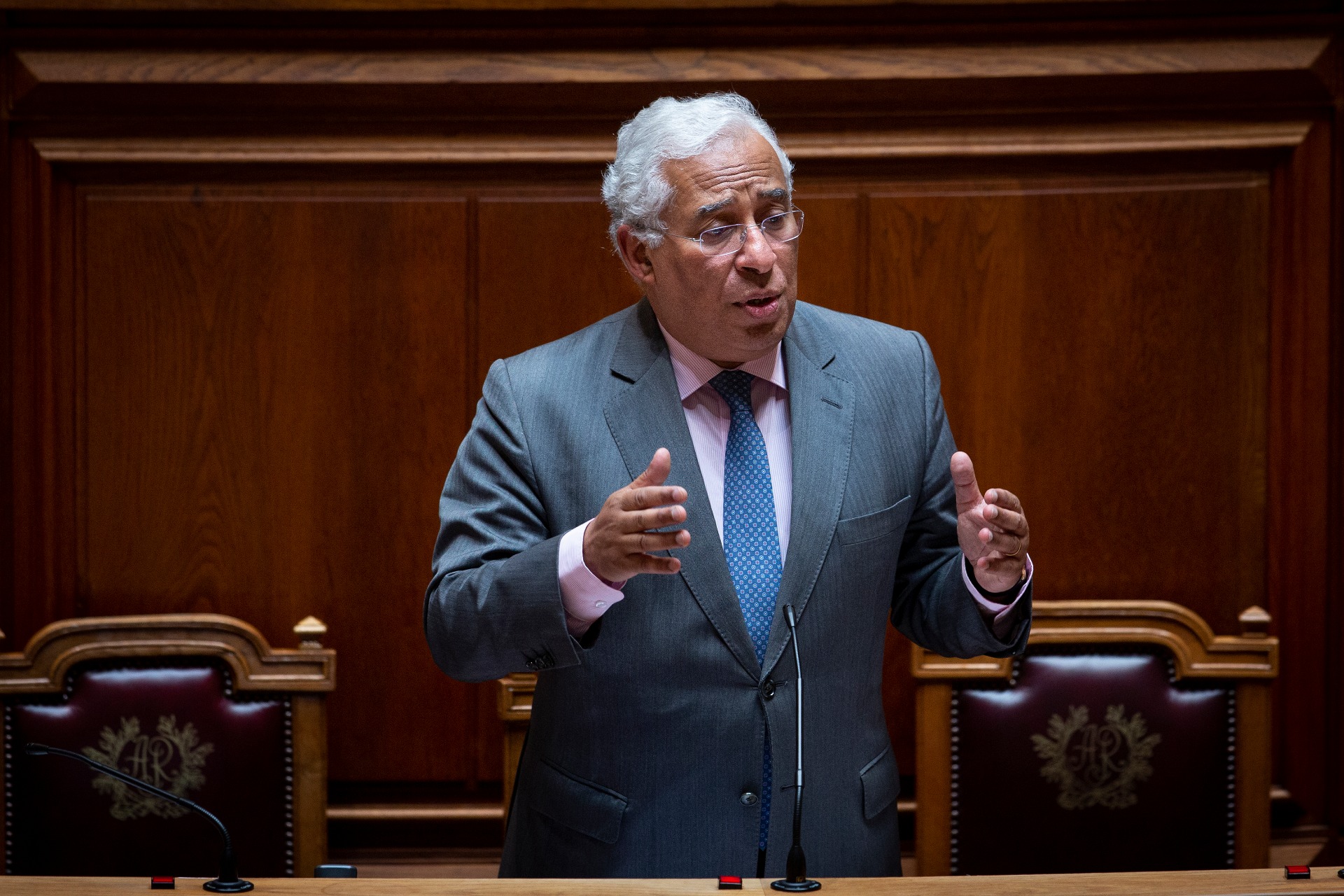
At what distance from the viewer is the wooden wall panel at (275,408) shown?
2.53 meters

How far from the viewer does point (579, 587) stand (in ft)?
4.96

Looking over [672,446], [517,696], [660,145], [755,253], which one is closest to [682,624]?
[672,446]

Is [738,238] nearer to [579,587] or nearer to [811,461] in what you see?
[811,461]

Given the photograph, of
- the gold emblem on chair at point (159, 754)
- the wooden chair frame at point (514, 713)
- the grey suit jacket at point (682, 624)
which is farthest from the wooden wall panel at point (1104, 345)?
the gold emblem on chair at point (159, 754)

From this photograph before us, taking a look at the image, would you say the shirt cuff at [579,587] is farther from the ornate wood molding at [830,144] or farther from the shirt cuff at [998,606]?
the ornate wood molding at [830,144]

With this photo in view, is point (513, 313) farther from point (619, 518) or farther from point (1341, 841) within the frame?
point (1341, 841)

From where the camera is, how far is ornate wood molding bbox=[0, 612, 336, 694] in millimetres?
2354

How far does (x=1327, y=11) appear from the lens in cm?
250

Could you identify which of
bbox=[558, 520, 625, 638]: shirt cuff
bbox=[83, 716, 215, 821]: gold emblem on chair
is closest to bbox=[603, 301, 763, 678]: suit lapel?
bbox=[558, 520, 625, 638]: shirt cuff

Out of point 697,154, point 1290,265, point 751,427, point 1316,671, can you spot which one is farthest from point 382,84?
point 1316,671

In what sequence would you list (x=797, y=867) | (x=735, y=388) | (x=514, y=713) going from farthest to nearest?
(x=514, y=713) → (x=735, y=388) → (x=797, y=867)

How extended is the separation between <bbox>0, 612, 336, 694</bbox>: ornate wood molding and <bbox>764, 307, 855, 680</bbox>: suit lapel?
1.13m

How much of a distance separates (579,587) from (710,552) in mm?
209

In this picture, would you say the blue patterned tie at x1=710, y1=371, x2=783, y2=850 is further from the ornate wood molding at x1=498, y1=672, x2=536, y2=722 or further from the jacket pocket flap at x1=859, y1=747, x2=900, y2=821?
the ornate wood molding at x1=498, y1=672, x2=536, y2=722
